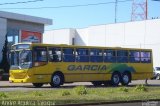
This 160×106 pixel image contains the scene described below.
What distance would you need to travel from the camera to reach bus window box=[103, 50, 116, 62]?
111 feet

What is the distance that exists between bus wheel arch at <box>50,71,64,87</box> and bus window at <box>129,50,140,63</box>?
24.0ft

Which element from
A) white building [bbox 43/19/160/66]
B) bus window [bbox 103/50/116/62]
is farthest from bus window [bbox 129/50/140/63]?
white building [bbox 43/19/160/66]

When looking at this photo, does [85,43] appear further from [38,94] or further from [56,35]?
[38,94]

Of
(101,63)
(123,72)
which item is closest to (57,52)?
(101,63)

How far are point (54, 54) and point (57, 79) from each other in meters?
1.75

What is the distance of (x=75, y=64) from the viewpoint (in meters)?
31.6

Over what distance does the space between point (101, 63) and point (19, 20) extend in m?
21.5

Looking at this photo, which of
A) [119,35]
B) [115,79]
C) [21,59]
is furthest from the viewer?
[119,35]

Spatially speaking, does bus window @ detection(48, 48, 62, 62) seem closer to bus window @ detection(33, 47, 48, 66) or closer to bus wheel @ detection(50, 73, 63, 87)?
bus window @ detection(33, 47, 48, 66)

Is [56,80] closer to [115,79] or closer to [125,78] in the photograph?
[115,79]

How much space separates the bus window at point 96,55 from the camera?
32969mm

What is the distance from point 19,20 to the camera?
52.6m

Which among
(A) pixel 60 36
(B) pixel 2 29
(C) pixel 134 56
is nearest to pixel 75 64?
(C) pixel 134 56

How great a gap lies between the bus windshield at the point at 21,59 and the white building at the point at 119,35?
35906 mm
